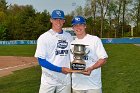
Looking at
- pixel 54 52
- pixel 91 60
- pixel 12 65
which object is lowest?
pixel 12 65

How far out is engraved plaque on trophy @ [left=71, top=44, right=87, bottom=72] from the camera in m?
5.18

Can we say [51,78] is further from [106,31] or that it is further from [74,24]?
[106,31]

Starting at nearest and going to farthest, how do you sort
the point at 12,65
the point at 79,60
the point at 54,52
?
the point at 79,60 → the point at 54,52 → the point at 12,65

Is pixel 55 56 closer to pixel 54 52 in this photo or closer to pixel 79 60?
pixel 54 52

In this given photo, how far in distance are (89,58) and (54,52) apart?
564 millimetres

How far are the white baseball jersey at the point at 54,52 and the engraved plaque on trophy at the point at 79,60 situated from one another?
46 cm

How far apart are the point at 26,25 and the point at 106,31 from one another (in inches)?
831

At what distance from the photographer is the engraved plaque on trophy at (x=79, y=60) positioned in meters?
5.18

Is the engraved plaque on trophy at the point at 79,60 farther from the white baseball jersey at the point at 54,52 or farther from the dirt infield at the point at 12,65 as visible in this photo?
the dirt infield at the point at 12,65

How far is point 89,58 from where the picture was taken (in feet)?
18.2

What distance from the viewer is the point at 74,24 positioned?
5566 millimetres

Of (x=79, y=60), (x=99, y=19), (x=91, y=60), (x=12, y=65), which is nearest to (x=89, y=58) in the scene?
(x=91, y=60)

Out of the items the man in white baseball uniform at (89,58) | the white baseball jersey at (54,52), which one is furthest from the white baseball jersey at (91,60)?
the white baseball jersey at (54,52)

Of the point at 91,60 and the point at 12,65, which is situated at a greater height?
the point at 91,60
